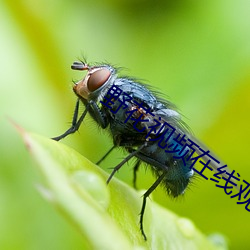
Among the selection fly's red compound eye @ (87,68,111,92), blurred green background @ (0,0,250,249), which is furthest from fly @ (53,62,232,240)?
blurred green background @ (0,0,250,249)

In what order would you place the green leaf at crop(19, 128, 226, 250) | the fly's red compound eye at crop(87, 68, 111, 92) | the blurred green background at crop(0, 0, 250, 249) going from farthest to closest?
1. the blurred green background at crop(0, 0, 250, 249)
2. the fly's red compound eye at crop(87, 68, 111, 92)
3. the green leaf at crop(19, 128, 226, 250)

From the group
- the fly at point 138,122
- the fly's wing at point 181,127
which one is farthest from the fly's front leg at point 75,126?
the fly's wing at point 181,127

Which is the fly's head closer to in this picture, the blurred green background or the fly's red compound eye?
the fly's red compound eye

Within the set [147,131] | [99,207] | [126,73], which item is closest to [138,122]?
[147,131]

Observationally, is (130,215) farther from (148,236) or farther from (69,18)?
(69,18)

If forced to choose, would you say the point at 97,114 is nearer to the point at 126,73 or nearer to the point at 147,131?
the point at 147,131

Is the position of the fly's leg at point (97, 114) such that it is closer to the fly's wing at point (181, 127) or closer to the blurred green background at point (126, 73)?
the fly's wing at point (181, 127)

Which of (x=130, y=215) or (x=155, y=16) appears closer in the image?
(x=130, y=215)

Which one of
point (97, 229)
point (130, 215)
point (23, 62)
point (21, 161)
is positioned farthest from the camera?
point (23, 62)

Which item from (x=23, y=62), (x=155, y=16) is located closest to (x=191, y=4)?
(x=155, y=16)
